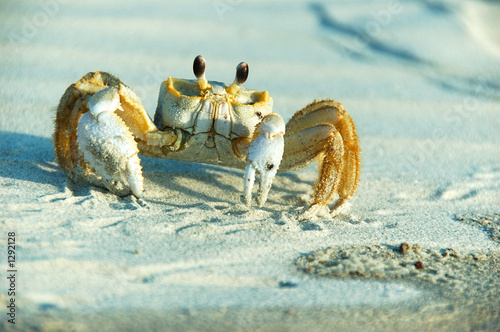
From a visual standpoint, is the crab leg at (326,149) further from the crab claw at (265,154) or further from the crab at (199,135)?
the crab claw at (265,154)

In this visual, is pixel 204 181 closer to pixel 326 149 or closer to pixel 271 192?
pixel 271 192

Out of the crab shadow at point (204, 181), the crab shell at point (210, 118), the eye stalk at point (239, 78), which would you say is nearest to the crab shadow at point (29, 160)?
the crab shadow at point (204, 181)

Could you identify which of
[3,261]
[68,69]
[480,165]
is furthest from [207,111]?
[68,69]

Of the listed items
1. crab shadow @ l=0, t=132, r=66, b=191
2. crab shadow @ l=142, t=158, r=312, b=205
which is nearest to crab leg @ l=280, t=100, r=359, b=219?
crab shadow @ l=142, t=158, r=312, b=205

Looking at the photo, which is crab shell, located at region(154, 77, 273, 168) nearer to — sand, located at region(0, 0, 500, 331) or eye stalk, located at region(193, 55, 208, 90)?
eye stalk, located at region(193, 55, 208, 90)

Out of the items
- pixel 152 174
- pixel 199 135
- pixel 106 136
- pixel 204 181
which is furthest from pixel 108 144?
pixel 204 181

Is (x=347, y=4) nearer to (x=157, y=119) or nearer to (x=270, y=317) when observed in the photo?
(x=157, y=119)
